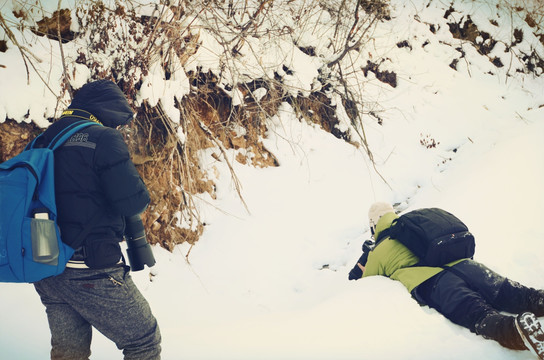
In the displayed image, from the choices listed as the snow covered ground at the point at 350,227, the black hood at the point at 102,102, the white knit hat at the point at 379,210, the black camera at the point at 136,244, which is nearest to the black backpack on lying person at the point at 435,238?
the snow covered ground at the point at 350,227

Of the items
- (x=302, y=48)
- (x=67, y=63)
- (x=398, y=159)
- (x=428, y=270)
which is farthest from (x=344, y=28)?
(x=428, y=270)

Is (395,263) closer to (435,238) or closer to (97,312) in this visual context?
(435,238)

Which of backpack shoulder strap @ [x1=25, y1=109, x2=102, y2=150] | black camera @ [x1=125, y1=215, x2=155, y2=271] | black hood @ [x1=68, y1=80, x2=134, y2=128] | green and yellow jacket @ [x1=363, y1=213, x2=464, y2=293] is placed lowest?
green and yellow jacket @ [x1=363, y1=213, x2=464, y2=293]

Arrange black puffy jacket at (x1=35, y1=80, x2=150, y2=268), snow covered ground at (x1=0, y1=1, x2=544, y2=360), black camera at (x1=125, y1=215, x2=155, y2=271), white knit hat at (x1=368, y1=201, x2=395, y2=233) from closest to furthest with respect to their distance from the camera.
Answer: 1. black puffy jacket at (x1=35, y1=80, x2=150, y2=268)
2. black camera at (x1=125, y1=215, x2=155, y2=271)
3. snow covered ground at (x1=0, y1=1, x2=544, y2=360)
4. white knit hat at (x1=368, y1=201, x2=395, y2=233)

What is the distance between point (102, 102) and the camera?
1831 millimetres

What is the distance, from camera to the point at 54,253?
149cm

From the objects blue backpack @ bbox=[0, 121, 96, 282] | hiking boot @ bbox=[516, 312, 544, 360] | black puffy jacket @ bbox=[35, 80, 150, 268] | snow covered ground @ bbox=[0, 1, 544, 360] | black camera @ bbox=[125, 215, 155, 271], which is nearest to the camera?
blue backpack @ bbox=[0, 121, 96, 282]

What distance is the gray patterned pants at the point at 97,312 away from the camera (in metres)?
1.62

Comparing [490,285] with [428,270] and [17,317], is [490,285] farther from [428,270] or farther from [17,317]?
[17,317]

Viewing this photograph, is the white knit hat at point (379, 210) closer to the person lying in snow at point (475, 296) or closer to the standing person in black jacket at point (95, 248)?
the person lying in snow at point (475, 296)

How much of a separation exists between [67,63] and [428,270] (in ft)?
11.0

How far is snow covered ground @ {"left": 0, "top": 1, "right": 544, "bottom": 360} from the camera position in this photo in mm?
2244

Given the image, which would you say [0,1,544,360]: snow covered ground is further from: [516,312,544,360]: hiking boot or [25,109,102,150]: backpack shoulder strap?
[25,109,102,150]: backpack shoulder strap

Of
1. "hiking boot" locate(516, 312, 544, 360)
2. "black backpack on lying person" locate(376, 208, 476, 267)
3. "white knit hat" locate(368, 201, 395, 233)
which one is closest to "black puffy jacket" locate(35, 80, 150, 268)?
"black backpack on lying person" locate(376, 208, 476, 267)
